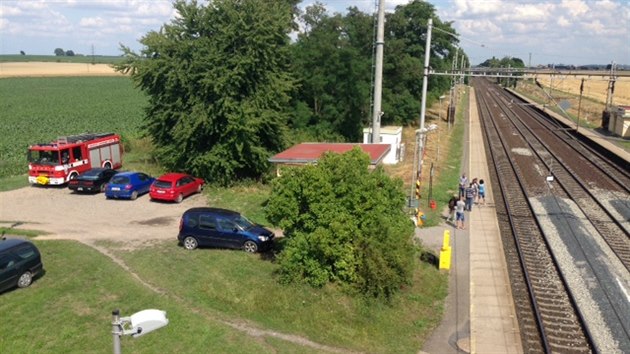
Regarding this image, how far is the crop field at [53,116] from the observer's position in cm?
4257

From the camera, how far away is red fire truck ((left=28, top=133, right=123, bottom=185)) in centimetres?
2886

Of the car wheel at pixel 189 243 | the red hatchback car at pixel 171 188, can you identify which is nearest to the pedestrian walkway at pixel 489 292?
the car wheel at pixel 189 243

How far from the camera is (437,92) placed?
64.1 metres

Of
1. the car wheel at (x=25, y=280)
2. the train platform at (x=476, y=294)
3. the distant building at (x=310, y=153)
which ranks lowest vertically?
the train platform at (x=476, y=294)

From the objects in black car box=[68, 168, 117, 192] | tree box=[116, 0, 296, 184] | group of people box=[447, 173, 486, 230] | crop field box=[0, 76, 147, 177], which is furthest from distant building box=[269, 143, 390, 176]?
crop field box=[0, 76, 147, 177]

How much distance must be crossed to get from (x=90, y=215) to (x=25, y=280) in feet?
29.1

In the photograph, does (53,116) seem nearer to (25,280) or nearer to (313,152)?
(313,152)

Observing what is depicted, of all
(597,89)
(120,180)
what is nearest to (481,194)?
(120,180)

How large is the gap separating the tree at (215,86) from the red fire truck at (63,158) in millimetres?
3509

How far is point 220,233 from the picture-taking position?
1919 cm

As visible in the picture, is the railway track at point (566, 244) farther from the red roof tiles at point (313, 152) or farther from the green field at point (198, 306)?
the red roof tiles at point (313, 152)

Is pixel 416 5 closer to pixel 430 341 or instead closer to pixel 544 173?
Result: pixel 544 173

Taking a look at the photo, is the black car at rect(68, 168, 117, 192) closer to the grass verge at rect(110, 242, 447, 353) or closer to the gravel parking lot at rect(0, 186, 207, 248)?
the gravel parking lot at rect(0, 186, 207, 248)

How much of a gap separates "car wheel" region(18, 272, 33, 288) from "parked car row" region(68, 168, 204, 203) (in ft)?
35.3
